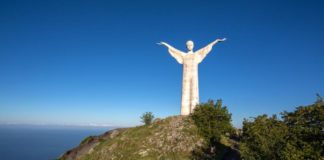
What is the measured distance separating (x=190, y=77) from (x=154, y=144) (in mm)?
12328

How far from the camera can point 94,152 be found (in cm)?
3962

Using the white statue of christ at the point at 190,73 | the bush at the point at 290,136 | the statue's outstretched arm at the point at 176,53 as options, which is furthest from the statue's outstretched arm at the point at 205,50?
the bush at the point at 290,136

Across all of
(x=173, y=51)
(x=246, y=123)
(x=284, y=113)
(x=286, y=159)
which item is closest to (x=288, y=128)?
(x=284, y=113)

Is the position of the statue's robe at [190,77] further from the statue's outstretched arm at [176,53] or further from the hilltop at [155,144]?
the hilltop at [155,144]

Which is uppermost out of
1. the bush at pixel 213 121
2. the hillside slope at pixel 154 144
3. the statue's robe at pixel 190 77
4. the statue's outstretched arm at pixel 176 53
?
the statue's outstretched arm at pixel 176 53

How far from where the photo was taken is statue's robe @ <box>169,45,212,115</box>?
4062 cm

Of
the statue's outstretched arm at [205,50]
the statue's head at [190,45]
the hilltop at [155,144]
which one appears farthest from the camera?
the statue's head at [190,45]

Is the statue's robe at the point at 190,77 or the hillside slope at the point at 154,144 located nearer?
the hillside slope at the point at 154,144

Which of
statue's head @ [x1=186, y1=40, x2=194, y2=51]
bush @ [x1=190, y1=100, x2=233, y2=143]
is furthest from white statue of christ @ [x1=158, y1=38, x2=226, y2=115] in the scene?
bush @ [x1=190, y1=100, x2=233, y2=143]

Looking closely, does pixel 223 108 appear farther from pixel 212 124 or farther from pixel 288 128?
pixel 288 128

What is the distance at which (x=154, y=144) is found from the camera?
117 feet

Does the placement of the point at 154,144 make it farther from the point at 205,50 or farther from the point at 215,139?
the point at 205,50

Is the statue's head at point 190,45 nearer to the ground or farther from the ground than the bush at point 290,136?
farther from the ground

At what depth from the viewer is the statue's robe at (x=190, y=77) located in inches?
1599
